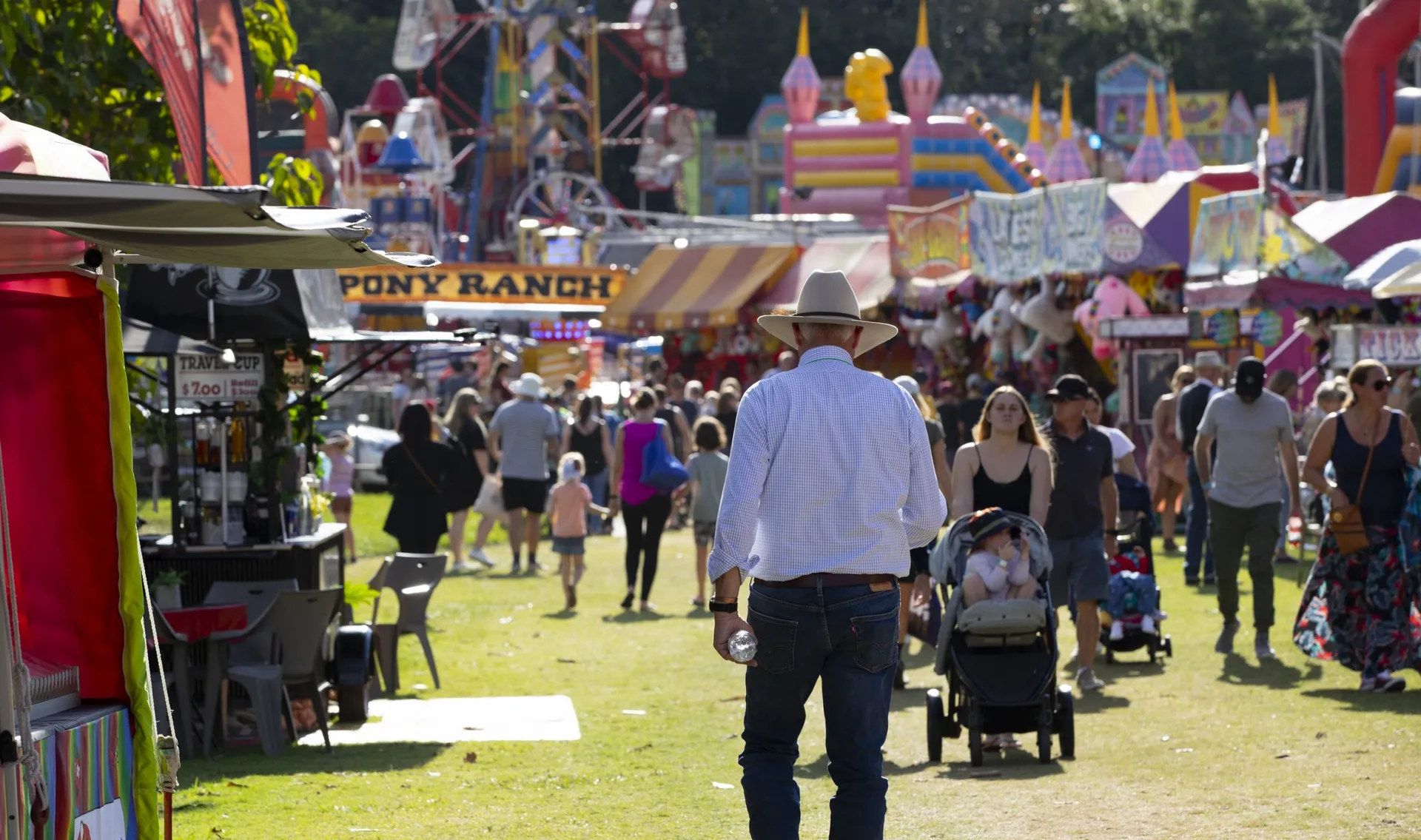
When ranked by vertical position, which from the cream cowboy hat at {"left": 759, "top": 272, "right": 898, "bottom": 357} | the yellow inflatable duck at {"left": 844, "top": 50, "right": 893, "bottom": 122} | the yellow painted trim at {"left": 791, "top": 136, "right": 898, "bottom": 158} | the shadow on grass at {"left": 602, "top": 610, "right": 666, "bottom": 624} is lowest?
the shadow on grass at {"left": 602, "top": 610, "right": 666, "bottom": 624}

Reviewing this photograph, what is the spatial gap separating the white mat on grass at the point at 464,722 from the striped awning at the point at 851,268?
18135 mm

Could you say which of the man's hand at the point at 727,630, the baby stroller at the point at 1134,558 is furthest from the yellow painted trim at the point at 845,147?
the man's hand at the point at 727,630

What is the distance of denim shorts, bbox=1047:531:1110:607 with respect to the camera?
10.2 meters

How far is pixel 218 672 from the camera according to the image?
909cm

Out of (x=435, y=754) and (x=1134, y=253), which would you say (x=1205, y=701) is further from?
(x=1134, y=253)

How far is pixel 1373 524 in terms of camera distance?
33.9ft

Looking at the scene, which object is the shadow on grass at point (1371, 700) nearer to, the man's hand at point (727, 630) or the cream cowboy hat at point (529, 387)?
the man's hand at point (727, 630)

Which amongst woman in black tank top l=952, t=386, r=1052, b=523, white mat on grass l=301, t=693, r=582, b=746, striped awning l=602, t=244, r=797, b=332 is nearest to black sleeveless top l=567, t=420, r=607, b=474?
white mat on grass l=301, t=693, r=582, b=746

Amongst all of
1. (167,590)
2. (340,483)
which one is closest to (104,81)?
(167,590)

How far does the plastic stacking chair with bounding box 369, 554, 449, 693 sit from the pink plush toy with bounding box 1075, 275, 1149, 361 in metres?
11.7

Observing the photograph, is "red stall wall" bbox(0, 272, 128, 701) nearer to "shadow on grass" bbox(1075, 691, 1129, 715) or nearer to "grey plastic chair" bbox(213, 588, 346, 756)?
"grey plastic chair" bbox(213, 588, 346, 756)

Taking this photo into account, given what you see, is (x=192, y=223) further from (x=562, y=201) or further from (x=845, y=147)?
(x=562, y=201)

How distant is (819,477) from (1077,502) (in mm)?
4752

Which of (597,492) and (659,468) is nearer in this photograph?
(659,468)
